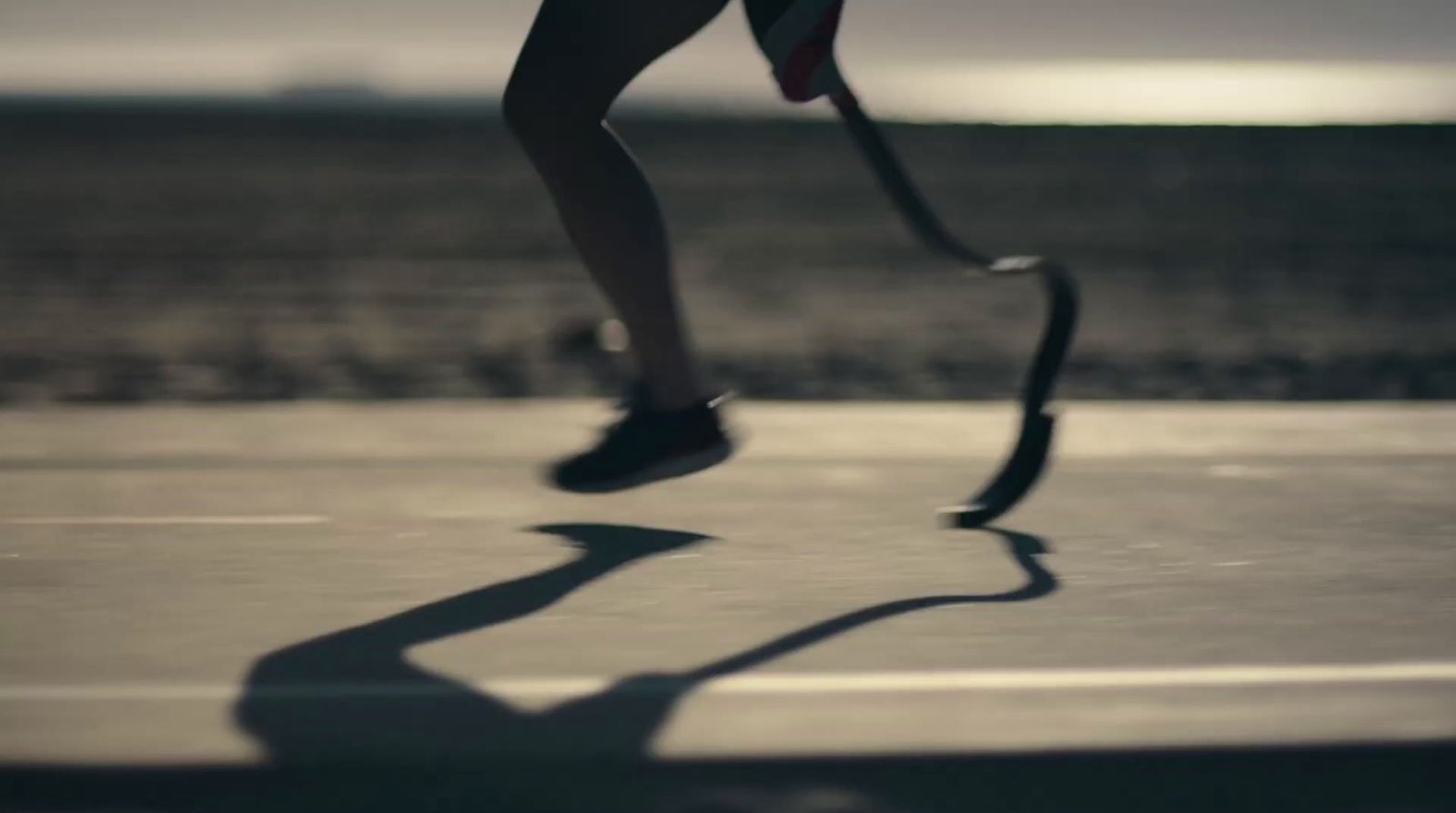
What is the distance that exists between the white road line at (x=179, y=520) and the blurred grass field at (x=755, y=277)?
0.75m

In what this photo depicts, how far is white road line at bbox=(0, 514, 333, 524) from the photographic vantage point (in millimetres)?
5512

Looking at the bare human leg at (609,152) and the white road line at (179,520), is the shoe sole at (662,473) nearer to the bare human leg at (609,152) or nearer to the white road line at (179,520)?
the bare human leg at (609,152)

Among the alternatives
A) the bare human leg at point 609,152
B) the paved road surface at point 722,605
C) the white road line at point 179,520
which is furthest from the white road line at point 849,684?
the white road line at point 179,520

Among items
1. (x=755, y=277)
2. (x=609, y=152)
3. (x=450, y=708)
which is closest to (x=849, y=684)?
(x=450, y=708)

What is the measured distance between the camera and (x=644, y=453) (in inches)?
208

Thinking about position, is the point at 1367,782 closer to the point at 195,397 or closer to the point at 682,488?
the point at 682,488

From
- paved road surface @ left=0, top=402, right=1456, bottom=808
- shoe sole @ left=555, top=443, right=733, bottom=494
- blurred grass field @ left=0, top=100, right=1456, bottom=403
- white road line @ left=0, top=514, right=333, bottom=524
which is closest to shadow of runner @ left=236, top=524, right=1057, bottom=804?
paved road surface @ left=0, top=402, right=1456, bottom=808

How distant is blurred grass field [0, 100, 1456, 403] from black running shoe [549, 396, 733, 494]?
45 cm

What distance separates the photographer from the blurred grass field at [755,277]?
992cm

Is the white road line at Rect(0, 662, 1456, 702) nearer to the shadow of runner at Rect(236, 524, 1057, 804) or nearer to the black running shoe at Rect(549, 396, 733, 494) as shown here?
the shadow of runner at Rect(236, 524, 1057, 804)

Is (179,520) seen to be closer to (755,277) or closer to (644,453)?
(644,453)

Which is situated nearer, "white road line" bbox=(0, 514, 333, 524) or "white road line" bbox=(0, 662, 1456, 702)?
"white road line" bbox=(0, 662, 1456, 702)

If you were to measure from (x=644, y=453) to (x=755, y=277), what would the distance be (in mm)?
10681

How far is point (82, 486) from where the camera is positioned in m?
6.04
